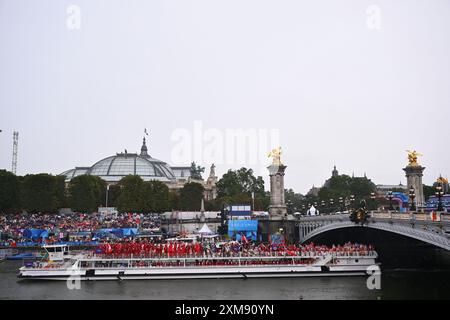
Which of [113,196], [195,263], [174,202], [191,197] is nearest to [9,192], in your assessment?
[113,196]

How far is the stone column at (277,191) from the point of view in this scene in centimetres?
7431

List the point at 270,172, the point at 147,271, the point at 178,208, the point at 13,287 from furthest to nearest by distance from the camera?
the point at 178,208, the point at 270,172, the point at 147,271, the point at 13,287

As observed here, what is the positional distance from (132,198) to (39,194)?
17240 mm

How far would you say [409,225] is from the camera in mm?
→ 35781

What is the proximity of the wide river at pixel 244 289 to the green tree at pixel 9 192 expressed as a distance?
3681cm

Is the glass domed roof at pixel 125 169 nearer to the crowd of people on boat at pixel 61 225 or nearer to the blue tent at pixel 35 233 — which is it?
the crowd of people on boat at pixel 61 225

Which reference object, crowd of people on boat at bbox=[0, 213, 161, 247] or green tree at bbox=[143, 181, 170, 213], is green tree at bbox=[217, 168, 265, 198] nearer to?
green tree at bbox=[143, 181, 170, 213]

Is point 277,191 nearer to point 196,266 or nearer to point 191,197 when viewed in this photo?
point 196,266

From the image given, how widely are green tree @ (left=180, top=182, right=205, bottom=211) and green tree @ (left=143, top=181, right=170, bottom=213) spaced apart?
5762 millimetres

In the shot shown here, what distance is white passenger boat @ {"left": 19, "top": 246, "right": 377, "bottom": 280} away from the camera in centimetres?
4484
